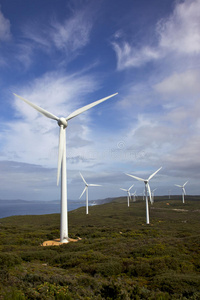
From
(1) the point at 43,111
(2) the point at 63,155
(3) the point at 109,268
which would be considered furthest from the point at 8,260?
(1) the point at 43,111

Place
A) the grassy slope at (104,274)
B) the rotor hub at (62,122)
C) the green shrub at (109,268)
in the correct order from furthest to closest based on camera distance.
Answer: the rotor hub at (62,122), the green shrub at (109,268), the grassy slope at (104,274)

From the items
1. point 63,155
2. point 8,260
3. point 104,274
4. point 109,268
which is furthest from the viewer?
point 63,155

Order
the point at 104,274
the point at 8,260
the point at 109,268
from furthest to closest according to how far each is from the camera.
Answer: the point at 8,260, the point at 109,268, the point at 104,274

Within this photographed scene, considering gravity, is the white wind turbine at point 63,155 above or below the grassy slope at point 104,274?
above

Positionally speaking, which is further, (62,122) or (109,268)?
(62,122)

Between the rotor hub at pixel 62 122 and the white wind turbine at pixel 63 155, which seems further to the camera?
the rotor hub at pixel 62 122

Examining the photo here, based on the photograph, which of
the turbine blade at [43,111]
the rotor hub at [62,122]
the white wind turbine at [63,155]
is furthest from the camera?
the rotor hub at [62,122]

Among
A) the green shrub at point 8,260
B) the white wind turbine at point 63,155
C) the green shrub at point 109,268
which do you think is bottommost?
the green shrub at point 109,268

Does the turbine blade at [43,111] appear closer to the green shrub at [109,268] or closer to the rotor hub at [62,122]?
the rotor hub at [62,122]

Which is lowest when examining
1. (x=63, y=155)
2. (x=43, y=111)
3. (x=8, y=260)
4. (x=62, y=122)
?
(x=8, y=260)

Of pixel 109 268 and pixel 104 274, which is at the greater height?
pixel 109 268

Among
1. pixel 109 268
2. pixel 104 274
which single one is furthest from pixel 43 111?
pixel 104 274

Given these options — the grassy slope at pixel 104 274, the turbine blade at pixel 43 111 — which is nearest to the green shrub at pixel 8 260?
the grassy slope at pixel 104 274

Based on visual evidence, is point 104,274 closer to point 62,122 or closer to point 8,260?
point 8,260
